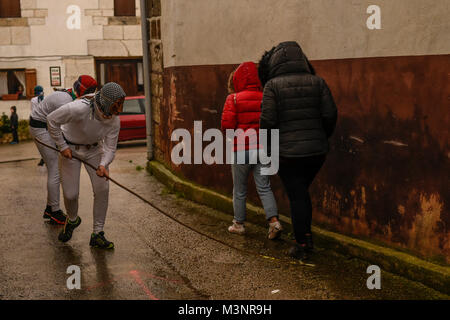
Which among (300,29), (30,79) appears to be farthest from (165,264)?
(30,79)

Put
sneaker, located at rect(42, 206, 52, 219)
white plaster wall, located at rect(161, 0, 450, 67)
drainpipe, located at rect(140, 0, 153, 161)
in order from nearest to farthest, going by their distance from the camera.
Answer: white plaster wall, located at rect(161, 0, 450, 67) < sneaker, located at rect(42, 206, 52, 219) < drainpipe, located at rect(140, 0, 153, 161)

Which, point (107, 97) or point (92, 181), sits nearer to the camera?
point (107, 97)

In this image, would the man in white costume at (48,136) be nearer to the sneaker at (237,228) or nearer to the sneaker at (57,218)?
the sneaker at (57,218)

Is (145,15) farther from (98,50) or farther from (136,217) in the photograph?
(98,50)

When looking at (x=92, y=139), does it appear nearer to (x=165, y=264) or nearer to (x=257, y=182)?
(x=165, y=264)

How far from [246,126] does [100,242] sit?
1.84m

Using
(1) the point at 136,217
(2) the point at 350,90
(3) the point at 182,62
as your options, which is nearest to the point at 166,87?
(3) the point at 182,62

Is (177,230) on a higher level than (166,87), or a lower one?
lower

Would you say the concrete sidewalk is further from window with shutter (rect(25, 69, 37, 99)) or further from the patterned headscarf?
the patterned headscarf

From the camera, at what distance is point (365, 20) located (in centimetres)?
495

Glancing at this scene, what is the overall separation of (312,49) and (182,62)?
2663mm

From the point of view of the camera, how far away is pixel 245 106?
555cm

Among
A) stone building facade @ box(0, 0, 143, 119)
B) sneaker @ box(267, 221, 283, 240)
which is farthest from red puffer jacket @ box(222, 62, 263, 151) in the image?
stone building facade @ box(0, 0, 143, 119)

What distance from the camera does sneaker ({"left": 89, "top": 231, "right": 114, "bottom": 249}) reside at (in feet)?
18.2
